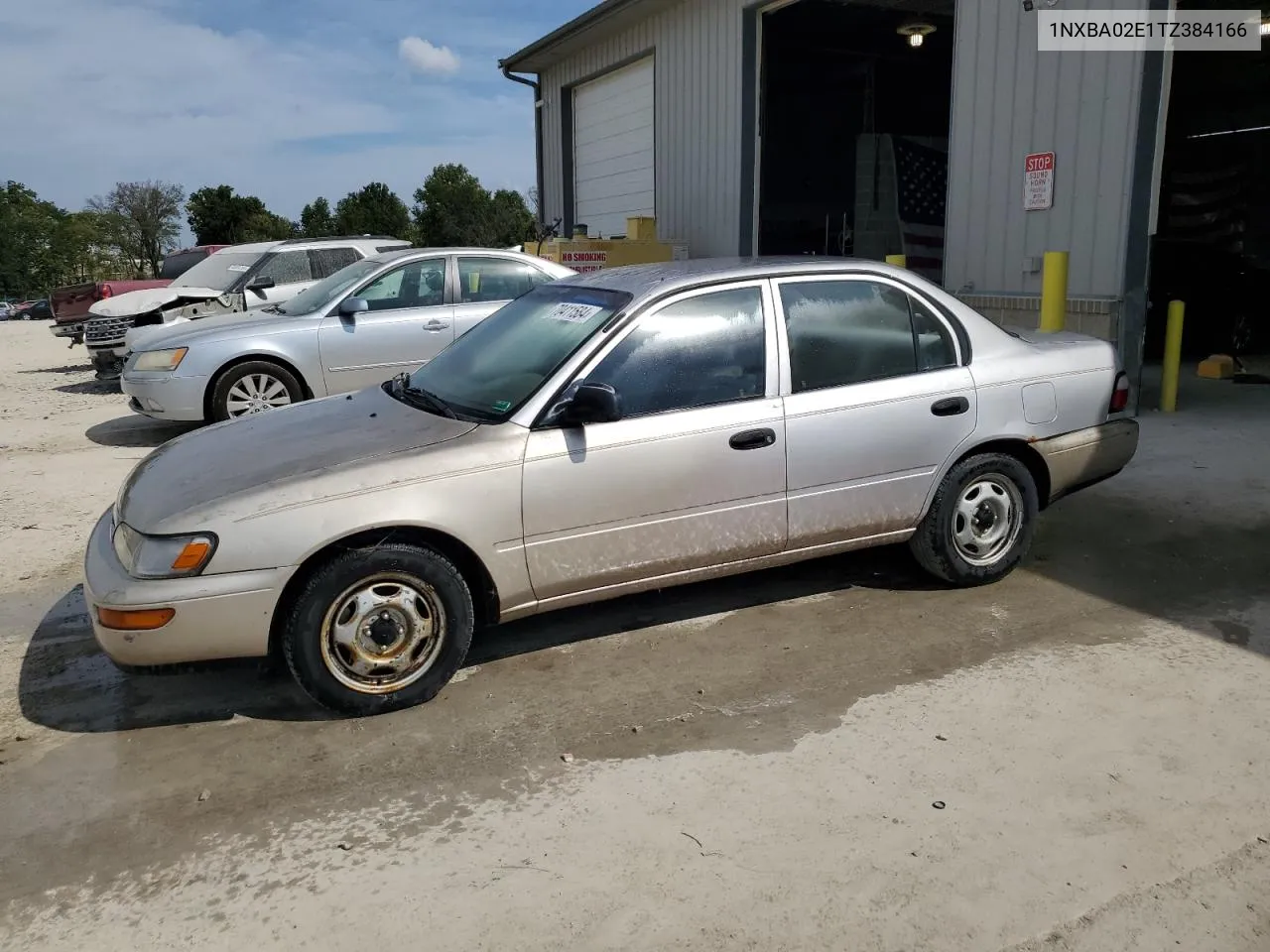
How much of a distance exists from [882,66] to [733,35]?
6.13m

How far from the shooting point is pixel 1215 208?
15391 mm

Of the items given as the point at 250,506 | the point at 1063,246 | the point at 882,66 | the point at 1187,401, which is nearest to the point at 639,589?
the point at 250,506

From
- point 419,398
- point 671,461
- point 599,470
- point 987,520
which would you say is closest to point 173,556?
point 419,398

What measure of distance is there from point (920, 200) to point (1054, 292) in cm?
829

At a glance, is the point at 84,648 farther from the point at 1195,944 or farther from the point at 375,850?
the point at 1195,944

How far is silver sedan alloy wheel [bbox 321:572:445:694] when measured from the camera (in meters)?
3.50

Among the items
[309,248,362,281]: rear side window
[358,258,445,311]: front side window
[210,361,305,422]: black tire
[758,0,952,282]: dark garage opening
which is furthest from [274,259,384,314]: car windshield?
[758,0,952,282]: dark garage opening

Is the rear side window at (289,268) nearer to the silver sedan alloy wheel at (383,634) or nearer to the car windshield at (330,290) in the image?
the car windshield at (330,290)

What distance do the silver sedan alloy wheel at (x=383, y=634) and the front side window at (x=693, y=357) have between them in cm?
110

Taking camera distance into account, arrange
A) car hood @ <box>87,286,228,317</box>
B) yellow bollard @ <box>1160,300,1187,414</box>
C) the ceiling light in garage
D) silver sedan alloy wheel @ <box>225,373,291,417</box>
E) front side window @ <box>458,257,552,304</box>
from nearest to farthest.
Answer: silver sedan alloy wheel @ <box>225,373,291,417</box> → front side window @ <box>458,257,552,304</box> → yellow bollard @ <box>1160,300,1187,414</box> → car hood @ <box>87,286,228,317</box> → the ceiling light in garage

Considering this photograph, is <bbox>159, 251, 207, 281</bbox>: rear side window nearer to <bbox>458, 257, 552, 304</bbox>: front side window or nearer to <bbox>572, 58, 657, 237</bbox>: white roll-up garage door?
<bbox>572, 58, 657, 237</bbox>: white roll-up garage door

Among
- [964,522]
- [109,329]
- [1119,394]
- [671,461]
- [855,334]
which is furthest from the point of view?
[109,329]

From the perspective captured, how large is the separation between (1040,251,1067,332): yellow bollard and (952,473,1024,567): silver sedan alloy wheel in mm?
4237

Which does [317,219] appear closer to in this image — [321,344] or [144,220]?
[144,220]
